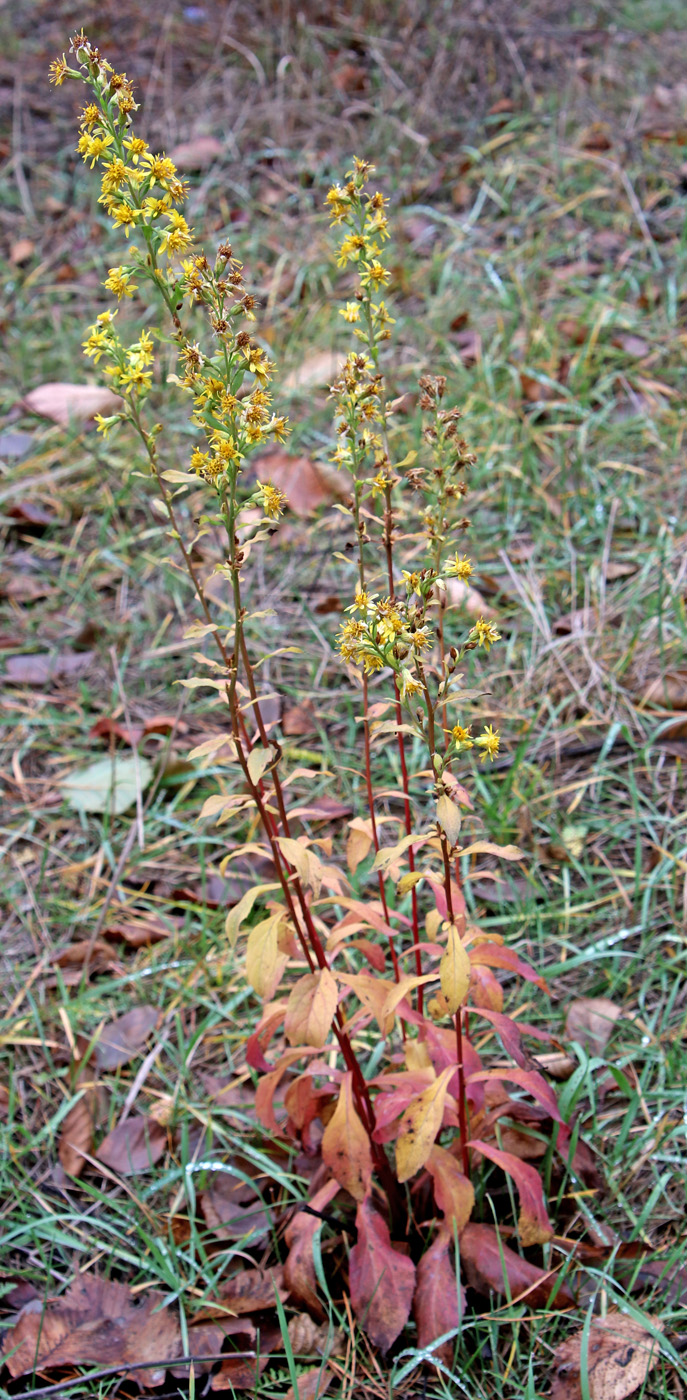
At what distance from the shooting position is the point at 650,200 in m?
4.21

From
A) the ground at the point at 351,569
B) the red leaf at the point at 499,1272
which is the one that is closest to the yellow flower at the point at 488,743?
the ground at the point at 351,569

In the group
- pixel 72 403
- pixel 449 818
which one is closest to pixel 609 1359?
pixel 449 818

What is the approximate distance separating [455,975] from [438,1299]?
26.1 inches

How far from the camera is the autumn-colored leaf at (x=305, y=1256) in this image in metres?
1.75

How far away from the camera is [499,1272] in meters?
1.72

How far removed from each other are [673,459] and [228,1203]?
8.41 feet

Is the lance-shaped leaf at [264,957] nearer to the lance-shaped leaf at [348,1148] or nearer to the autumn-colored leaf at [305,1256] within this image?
the lance-shaped leaf at [348,1148]

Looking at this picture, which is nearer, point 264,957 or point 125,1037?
point 264,957

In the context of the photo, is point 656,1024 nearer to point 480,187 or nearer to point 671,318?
point 671,318

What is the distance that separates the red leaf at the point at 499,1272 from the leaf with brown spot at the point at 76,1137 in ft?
2.70

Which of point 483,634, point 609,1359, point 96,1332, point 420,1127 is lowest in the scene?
point 96,1332

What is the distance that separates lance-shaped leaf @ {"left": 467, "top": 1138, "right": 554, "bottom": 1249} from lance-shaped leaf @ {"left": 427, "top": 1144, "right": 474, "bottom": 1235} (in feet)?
0.17

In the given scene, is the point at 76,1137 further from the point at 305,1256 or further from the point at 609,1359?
the point at 609,1359

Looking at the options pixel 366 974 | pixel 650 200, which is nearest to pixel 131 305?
pixel 650 200
